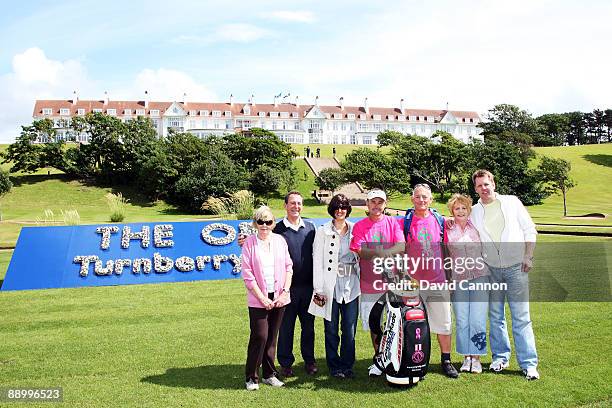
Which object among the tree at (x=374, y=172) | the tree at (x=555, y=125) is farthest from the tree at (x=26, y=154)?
the tree at (x=555, y=125)

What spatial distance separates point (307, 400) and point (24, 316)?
5.91 m

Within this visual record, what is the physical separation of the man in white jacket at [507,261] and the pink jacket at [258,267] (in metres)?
2.20

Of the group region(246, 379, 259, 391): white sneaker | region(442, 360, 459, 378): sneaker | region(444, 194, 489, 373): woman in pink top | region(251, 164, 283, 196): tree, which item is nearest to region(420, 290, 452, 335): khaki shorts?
region(444, 194, 489, 373): woman in pink top

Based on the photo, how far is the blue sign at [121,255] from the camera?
11672mm

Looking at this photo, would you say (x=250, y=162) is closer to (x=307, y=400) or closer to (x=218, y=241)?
(x=218, y=241)

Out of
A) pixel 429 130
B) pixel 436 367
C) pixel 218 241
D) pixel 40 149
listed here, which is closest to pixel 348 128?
pixel 429 130

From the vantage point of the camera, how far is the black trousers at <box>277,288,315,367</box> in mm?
6000

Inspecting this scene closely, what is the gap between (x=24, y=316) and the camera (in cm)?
890

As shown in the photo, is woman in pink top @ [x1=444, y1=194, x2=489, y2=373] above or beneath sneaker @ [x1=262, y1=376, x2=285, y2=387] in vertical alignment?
above

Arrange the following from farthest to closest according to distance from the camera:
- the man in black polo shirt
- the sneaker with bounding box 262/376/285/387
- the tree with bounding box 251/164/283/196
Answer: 1. the tree with bounding box 251/164/283/196
2. the man in black polo shirt
3. the sneaker with bounding box 262/376/285/387

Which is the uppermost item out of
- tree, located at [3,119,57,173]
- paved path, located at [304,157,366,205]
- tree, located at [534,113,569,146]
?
tree, located at [534,113,569,146]

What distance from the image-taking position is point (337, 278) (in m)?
5.86

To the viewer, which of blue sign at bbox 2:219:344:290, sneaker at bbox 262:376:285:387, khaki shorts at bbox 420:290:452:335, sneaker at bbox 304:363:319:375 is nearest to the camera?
sneaker at bbox 262:376:285:387

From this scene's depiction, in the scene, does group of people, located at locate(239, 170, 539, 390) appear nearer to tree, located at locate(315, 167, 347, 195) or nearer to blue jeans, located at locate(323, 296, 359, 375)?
blue jeans, located at locate(323, 296, 359, 375)
